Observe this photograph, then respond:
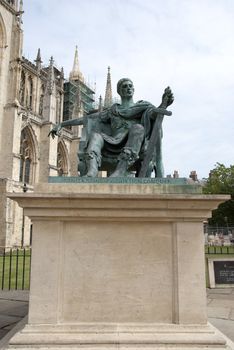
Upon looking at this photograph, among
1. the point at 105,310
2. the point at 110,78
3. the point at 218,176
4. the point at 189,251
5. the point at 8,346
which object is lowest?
the point at 8,346

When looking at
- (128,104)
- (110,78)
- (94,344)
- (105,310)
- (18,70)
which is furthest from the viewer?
(110,78)

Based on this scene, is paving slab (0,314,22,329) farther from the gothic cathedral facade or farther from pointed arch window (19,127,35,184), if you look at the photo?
pointed arch window (19,127,35,184)

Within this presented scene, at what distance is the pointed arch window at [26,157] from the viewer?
112 feet

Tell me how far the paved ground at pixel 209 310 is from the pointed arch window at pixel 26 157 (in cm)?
2704

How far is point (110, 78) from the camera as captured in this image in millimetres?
A: 53281

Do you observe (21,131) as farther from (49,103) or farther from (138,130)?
(138,130)

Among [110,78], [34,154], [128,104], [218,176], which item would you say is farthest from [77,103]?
[128,104]

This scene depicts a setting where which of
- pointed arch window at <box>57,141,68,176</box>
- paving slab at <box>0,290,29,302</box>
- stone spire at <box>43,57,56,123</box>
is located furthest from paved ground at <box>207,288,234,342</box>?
pointed arch window at <box>57,141,68,176</box>

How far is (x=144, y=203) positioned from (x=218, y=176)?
116 ft

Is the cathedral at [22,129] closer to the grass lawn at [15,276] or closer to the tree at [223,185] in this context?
the grass lawn at [15,276]

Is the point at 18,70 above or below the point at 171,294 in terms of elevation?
above

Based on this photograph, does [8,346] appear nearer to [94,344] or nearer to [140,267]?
[94,344]

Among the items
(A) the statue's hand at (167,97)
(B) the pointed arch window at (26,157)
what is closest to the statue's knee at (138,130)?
(A) the statue's hand at (167,97)

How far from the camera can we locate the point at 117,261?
3.65 metres
